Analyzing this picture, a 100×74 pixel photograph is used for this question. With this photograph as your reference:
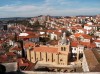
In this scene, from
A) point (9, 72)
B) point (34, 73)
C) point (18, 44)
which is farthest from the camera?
point (18, 44)

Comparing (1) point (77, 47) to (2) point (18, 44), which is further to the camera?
(2) point (18, 44)

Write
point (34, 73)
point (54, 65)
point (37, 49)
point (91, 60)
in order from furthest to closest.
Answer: point (37, 49) < point (54, 65) < point (91, 60) < point (34, 73)

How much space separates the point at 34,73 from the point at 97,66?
233 inches

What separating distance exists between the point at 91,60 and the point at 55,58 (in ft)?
32.0

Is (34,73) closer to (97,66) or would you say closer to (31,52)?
(97,66)

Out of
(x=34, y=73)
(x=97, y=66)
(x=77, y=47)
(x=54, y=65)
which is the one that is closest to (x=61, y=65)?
(x=54, y=65)

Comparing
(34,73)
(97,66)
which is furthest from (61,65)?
(34,73)

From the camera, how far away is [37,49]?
103ft

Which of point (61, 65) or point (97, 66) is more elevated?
point (97, 66)

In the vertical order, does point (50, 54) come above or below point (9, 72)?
below

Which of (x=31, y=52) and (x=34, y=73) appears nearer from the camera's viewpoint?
(x=34, y=73)

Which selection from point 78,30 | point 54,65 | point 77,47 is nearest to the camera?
point 54,65

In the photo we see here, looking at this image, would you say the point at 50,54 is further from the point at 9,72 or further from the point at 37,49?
the point at 9,72

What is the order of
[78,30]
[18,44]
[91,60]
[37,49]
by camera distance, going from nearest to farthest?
[91,60], [37,49], [18,44], [78,30]
